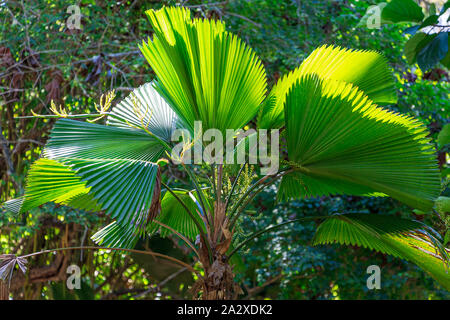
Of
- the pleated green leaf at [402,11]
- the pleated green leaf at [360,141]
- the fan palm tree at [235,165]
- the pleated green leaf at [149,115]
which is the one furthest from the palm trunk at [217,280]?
the pleated green leaf at [402,11]

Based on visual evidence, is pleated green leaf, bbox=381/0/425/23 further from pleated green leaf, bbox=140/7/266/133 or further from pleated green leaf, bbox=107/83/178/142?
pleated green leaf, bbox=107/83/178/142

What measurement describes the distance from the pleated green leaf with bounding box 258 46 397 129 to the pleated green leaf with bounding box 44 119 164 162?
2.07 feet

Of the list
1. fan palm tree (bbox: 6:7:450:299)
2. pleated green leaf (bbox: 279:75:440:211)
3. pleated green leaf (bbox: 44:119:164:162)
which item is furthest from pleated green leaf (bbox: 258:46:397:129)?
pleated green leaf (bbox: 44:119:164:162)

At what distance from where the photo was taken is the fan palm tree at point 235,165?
202cm

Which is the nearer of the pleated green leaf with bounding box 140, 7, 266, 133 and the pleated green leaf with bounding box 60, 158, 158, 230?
the pleated green leaf with bounding box 60, 158, 158, 230

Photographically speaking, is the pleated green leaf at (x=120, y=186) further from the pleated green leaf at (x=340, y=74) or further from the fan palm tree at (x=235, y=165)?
the pleated green leaf at (x=340, y=74)

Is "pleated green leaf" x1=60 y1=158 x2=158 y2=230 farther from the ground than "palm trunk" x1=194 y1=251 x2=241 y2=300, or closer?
farther from the ground

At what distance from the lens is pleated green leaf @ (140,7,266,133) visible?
7.66 ft

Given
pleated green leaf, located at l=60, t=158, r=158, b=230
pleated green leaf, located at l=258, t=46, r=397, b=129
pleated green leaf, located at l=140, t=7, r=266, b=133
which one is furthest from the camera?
pleated green leaf, located at l=258, t=46, r=397, b=129

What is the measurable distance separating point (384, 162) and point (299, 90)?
1.55 feet

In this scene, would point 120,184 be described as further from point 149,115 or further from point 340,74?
point 340,74

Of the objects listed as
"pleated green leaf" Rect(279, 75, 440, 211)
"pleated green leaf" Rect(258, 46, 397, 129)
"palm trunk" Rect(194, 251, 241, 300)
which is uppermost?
"pleated green leaf" Rect(258, 46, 397, 129)
